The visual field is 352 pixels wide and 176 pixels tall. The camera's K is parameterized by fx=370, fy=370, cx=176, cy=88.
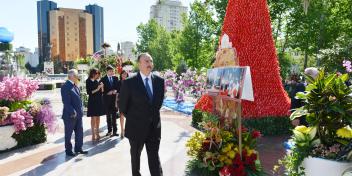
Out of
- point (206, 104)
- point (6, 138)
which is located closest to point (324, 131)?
point (206, 104)

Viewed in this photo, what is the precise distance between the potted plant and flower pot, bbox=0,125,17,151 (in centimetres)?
625

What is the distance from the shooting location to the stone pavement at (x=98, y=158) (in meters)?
6.41

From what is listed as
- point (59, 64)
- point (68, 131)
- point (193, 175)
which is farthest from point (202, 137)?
point (59, 64)

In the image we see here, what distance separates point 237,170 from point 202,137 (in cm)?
98

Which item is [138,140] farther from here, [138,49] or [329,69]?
[138,49]

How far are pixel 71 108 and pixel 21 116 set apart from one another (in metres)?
1.50

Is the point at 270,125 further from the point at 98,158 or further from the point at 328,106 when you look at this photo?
the point at 328,106

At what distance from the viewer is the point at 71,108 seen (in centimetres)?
735

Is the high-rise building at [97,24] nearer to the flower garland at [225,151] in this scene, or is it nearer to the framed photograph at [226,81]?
the framed photograph at [226,81]

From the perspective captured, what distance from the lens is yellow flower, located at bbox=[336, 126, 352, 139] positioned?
378 centimetres

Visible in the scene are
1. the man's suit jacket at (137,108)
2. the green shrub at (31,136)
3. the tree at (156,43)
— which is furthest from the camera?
the tree at (156,43)

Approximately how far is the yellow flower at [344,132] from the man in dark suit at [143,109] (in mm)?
2420

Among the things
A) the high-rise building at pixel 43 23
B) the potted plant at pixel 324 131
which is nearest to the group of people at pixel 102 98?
the potted plant at pixel 324 131

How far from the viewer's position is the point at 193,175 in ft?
19.5
